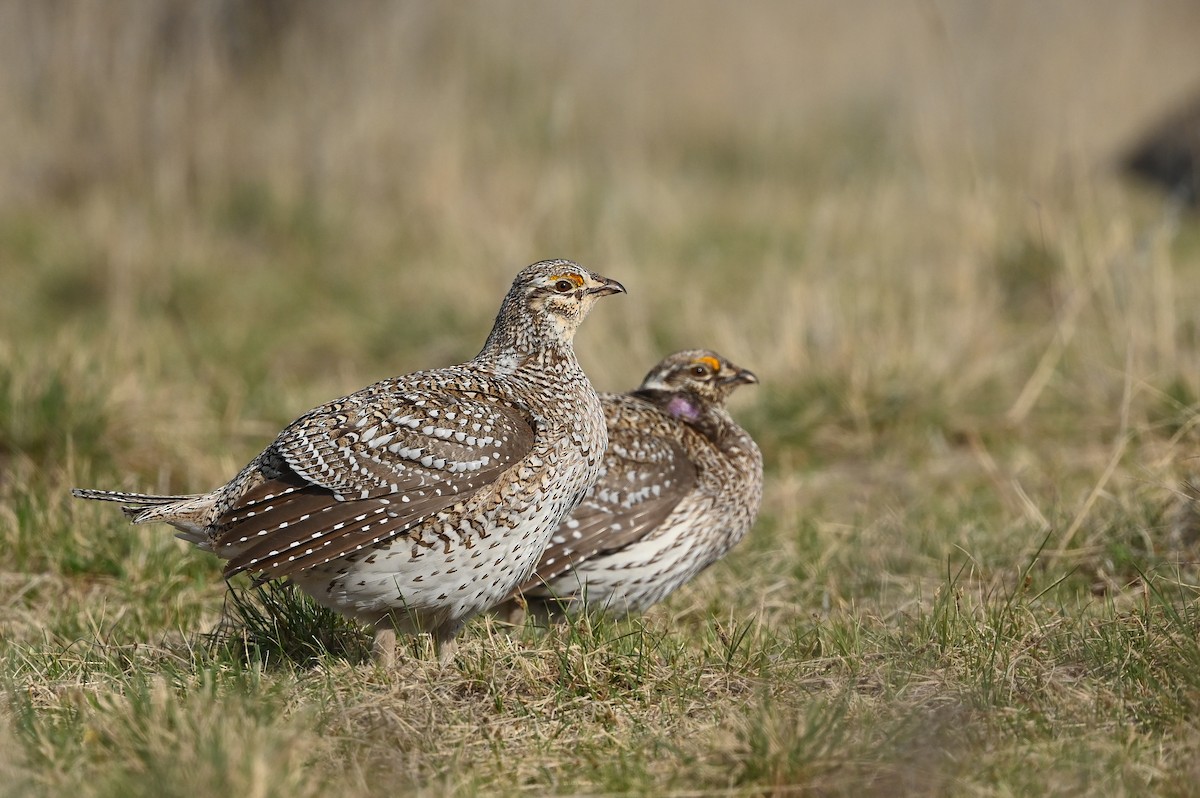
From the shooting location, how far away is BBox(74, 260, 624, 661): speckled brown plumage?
372 cm

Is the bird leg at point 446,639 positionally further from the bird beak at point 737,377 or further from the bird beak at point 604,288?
the bird beak at point 737,377

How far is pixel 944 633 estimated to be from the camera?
3.73m

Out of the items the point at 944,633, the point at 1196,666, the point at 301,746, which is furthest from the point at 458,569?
the point at 1196,666

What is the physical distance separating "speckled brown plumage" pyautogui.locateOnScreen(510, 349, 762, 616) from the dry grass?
20cm

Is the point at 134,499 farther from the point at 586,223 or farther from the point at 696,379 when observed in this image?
the point at 586,223

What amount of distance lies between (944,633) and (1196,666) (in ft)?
2.12

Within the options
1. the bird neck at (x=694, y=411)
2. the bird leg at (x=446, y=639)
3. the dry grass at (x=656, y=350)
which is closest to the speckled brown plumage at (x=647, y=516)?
the bird neck at (x=694, y=411)

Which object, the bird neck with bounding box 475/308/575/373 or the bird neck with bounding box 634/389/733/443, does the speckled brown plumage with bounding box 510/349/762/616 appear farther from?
the bird neck with bounding box 475/308/575/373

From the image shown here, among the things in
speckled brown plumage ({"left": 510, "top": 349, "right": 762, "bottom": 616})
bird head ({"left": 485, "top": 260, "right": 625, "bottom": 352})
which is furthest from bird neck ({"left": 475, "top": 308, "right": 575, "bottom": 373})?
speckled brown plumage ({"left": 510, "top": 349, "right": 762, "bottom": 616})

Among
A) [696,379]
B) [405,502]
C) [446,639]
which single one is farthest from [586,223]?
[405,502]

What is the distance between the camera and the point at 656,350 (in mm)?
7992

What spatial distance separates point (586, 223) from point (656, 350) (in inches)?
77.7

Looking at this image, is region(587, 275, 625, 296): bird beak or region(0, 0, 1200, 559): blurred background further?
region(0, 0, 1200, 559): blurred background

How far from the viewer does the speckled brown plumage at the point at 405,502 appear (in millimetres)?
3717
